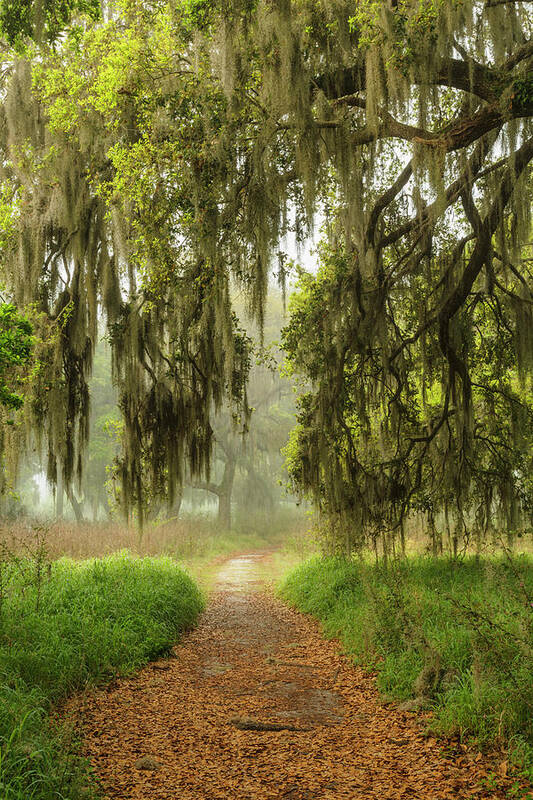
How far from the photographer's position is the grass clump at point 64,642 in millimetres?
3219

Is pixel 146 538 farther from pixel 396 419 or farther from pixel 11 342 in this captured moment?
pixel 11 342

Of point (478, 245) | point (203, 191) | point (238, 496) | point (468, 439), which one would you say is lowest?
point (238, 496)

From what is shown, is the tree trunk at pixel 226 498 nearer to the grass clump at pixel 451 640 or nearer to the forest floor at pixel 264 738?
the grass clump at pixel 451 640

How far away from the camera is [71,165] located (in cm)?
777

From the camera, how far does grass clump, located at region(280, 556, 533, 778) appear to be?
406 cm

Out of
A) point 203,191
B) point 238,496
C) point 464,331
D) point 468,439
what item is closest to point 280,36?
point 203,191

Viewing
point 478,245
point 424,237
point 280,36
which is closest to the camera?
point 280,36

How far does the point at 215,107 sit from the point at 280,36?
0.87 m

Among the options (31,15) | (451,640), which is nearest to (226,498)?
(451,640)

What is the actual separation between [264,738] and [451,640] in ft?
6.49

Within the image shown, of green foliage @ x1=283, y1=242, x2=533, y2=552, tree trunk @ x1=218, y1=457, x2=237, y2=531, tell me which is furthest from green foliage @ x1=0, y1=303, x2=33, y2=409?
tree trunk @ x1=218, y1=457, x2=237, y2=531

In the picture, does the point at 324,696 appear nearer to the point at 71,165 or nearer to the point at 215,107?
the point at 215,107

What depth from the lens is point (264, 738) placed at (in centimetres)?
442

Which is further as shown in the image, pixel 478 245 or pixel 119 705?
pixel 478 245
